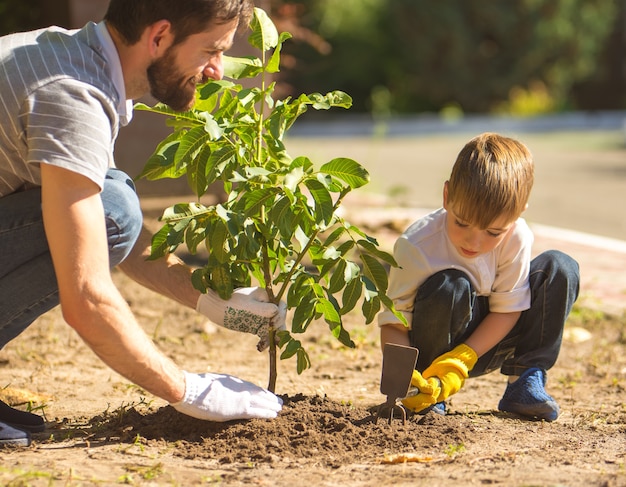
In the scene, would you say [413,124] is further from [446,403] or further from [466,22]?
[446,403]

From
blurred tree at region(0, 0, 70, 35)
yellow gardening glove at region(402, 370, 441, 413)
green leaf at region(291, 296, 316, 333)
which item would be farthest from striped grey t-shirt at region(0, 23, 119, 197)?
blurred tree at region(0, 0, 70, 35)

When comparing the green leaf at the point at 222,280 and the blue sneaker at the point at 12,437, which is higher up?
the green leaf at the point at 222,280

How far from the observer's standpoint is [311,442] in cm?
264

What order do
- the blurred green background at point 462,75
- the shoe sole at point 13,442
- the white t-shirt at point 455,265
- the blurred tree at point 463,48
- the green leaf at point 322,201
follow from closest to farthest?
the green leaf at point 322,201, the shoe sole at point 13,442, the white t-shirt at point 455,265, the blurred green background at point 462,75, the blurred tree at point 463,48

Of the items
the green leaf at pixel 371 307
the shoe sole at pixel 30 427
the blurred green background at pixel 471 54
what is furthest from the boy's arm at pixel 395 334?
the blurred green background at pixel 471 54

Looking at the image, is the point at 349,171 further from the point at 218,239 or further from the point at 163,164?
the point at 163,164

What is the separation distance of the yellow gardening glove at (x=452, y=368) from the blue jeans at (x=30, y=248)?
101cm

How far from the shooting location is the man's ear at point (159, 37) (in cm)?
243

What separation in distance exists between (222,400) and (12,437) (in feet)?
2.01

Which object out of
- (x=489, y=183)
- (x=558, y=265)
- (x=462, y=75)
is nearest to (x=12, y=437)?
(x=489, y=183)

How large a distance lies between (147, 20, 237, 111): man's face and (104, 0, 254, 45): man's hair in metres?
0.03

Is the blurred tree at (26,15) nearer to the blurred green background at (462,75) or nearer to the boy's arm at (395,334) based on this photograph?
the boy's arm at (395,334)

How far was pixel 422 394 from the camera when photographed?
285 cm

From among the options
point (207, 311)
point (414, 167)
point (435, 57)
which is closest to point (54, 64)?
point (207, 311)
